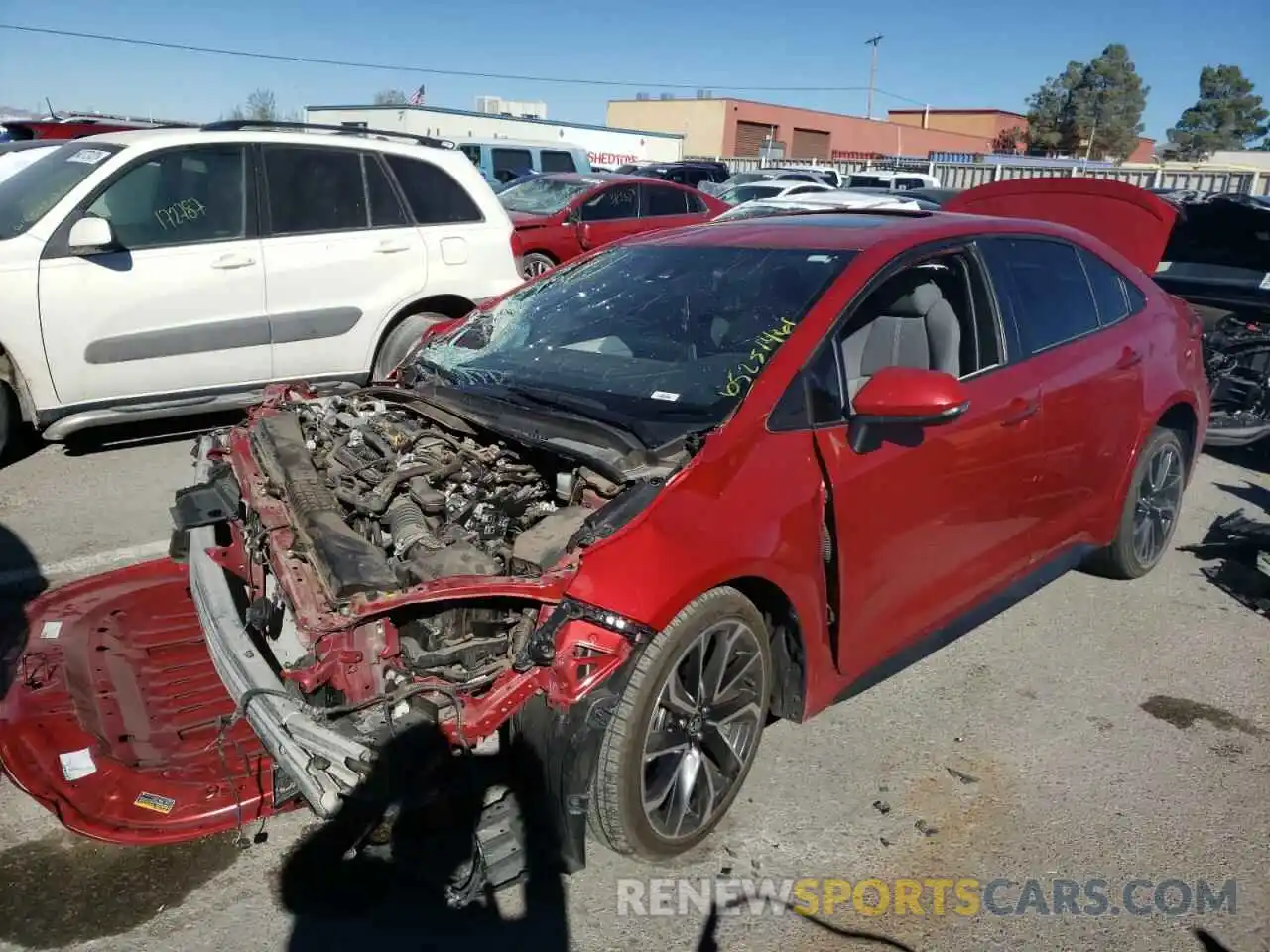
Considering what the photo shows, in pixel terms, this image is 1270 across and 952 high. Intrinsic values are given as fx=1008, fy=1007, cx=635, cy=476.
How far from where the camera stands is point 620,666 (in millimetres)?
2545

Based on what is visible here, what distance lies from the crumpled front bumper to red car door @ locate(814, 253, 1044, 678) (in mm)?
1514

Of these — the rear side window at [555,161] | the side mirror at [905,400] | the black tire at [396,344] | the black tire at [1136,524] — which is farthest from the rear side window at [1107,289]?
the rear side window at [555,161]

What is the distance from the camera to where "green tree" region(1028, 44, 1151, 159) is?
65.5 m

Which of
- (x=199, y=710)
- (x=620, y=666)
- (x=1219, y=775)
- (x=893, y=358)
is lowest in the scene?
(x=1219, y=775)

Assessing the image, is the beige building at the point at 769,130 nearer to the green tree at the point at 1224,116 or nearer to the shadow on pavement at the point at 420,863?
the green tree at the point at 1224,116

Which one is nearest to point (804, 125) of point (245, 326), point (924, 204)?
point (924, 204)

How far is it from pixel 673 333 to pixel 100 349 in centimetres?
379

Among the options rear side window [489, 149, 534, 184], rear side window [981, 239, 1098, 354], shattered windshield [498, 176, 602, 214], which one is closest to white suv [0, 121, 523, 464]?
rear side window [981, 239, 1098, 354]

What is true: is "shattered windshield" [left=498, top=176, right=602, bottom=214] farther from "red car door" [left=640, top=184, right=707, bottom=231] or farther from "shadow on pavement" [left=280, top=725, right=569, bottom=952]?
"shadow on pavement" [left=280, top=725, right=569, bottom=952]

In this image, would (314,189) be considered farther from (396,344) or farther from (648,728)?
(648,728)

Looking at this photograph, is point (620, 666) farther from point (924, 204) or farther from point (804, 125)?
point (804, 125)

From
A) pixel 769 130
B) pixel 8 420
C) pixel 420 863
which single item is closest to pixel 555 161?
pixel 8 420

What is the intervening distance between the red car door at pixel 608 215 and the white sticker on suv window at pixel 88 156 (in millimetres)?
7437

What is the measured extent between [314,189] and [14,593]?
3.28 meters
